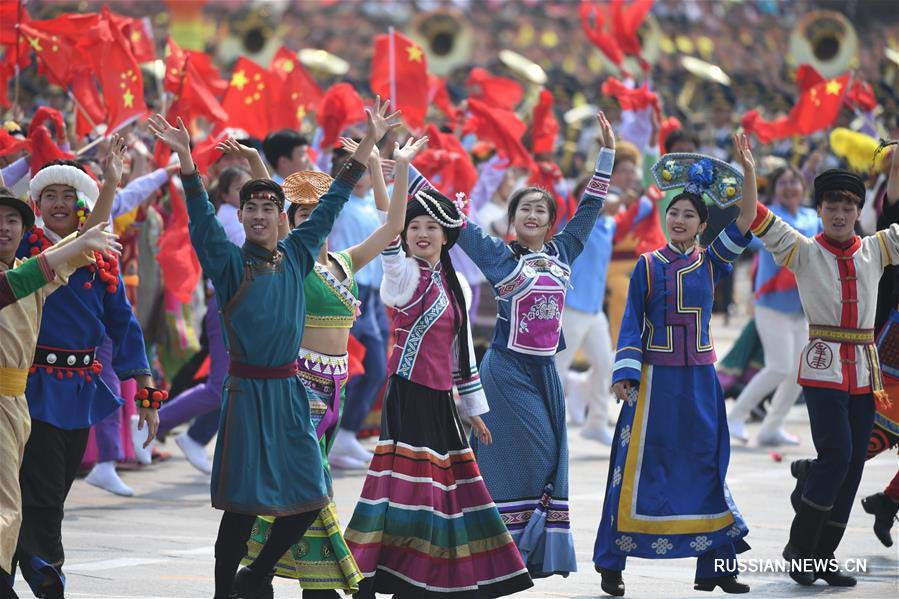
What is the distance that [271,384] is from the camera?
5.59 metres

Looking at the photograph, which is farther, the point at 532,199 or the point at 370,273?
the point at 370,273

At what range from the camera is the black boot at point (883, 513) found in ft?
25.1

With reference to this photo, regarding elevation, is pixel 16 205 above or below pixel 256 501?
above

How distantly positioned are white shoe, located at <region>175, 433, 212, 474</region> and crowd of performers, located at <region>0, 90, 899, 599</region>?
1.97 metres

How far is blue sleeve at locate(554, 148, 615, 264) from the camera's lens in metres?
7.20

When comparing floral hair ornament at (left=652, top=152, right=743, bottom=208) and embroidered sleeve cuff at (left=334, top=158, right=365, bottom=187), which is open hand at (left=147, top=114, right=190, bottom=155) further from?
floral hair ornament at (left=652, top=152, right=743, bottom=208)

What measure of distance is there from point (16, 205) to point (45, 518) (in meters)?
1.19

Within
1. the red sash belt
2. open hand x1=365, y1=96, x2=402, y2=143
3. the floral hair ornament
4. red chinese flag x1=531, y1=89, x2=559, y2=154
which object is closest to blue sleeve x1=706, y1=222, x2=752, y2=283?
the floral hair ornament

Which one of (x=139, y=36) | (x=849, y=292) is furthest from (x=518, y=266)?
(x=139, y=36)

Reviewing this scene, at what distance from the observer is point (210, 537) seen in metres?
7.88

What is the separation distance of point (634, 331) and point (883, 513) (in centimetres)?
173

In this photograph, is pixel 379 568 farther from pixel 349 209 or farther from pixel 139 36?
pixel 139 36

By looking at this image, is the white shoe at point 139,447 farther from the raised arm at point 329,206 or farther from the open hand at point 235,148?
the raised arm at point 329,206

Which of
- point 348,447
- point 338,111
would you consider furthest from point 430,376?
point 338,111
